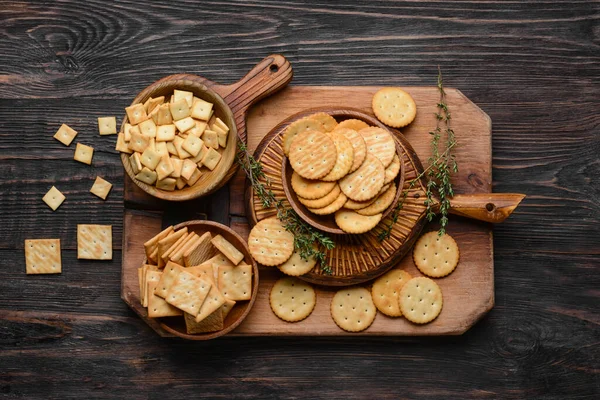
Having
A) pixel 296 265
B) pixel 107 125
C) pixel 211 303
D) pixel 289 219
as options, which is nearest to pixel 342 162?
pixel 289 219

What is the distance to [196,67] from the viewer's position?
234cm

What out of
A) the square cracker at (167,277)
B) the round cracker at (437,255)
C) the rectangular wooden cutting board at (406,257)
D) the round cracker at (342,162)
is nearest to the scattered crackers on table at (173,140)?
the rectangular wooden cutting board at (406,257)

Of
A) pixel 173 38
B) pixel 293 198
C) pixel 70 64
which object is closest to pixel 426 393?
pixel 293 198

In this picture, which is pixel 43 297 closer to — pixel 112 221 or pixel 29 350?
pixel 29 350

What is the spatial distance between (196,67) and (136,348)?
99 centimetres

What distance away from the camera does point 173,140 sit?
2.11m

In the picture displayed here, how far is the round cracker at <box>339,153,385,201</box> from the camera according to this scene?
198 centimetres

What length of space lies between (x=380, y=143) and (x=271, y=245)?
46cm

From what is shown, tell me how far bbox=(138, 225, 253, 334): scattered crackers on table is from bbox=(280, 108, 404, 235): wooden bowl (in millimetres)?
242

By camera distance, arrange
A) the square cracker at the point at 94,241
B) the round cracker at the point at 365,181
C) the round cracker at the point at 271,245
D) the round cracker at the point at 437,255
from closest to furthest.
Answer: the round cracker at the point at 365,181 → the round cracker at the point at 271,245 → the round cracker at the point at 437,255 → the square cracker at the point at 94,241

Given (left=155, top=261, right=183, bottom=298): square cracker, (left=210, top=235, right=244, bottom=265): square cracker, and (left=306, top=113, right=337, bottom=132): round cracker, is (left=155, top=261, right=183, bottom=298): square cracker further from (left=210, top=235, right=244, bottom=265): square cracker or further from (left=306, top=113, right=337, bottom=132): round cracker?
(left=306, top=113, right=337, bottom=132): round cracker

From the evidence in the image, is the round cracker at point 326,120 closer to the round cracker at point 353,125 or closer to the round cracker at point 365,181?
the round cracker at point 353,125

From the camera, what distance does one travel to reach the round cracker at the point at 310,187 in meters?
2.02

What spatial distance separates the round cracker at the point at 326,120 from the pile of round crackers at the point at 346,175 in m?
0.06
